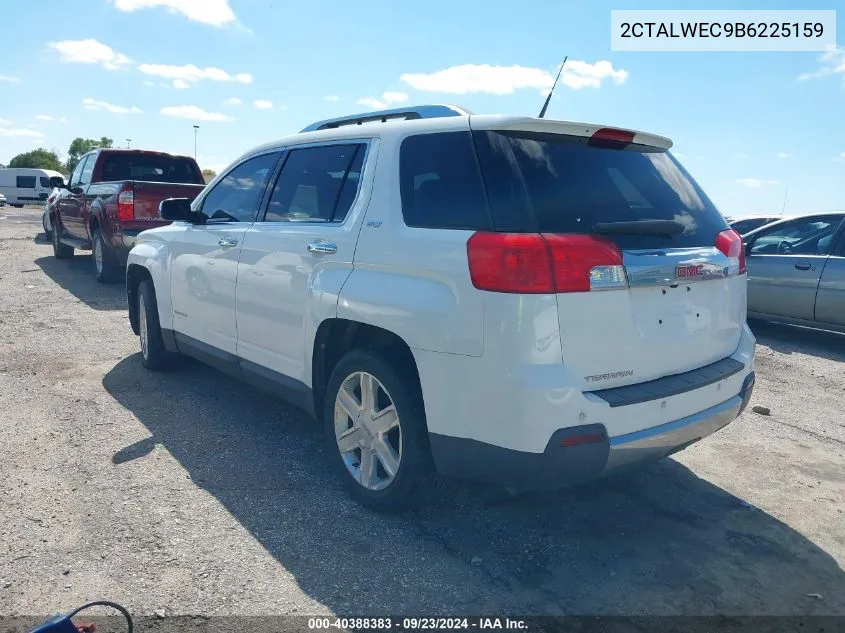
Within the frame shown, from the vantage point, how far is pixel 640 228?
2.91 m

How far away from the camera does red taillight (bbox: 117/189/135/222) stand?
9.54m

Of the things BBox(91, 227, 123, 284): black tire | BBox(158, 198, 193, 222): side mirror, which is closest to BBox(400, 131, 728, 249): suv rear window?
BBox(158, 198, 193, 222): side mirror

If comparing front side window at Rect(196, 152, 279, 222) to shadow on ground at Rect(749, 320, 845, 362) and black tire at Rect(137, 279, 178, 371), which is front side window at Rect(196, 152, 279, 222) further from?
shadow on ground at Rect(749, 320, 845, 362)

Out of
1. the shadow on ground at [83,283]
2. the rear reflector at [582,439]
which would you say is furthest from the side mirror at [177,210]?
the shadow on ground at [83,283]

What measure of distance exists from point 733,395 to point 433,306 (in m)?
1.62

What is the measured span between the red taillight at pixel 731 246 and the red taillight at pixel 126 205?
826 cm

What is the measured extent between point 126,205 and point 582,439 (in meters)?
8.56

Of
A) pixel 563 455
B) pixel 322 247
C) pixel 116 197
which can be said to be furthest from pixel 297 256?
pixel 116 197

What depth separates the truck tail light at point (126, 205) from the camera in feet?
31.3

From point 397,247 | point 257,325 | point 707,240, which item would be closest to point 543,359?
point 397,247

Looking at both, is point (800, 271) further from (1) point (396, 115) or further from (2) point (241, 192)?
(2) point (241, 192)

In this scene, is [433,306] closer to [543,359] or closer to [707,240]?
[543,359]

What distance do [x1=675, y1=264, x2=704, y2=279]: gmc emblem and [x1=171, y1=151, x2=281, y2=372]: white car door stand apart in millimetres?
2647

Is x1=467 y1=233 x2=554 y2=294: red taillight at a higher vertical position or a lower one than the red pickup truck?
lower
